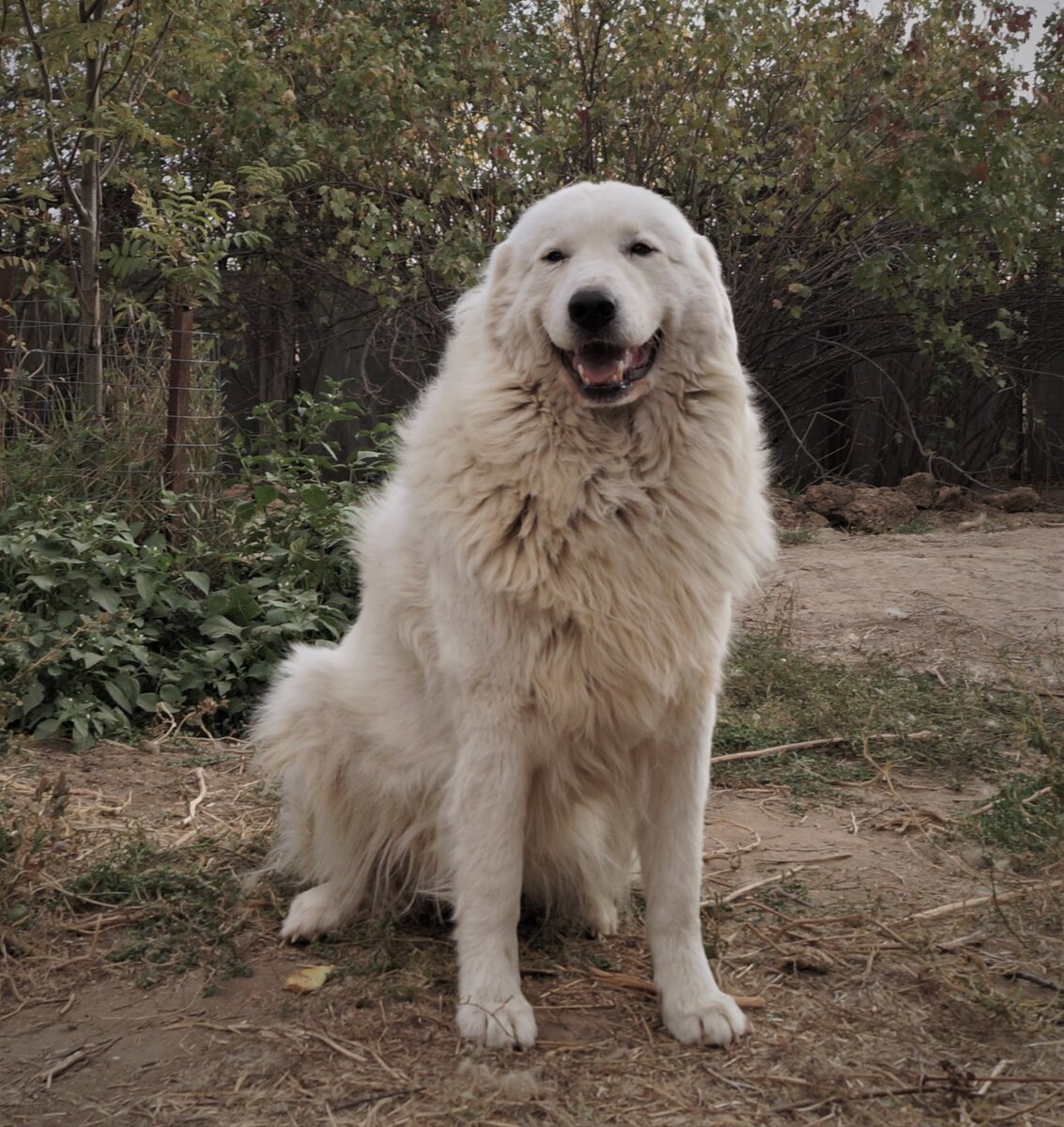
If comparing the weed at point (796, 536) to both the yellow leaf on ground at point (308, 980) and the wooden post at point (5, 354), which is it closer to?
the wooden post at point (5, 354)

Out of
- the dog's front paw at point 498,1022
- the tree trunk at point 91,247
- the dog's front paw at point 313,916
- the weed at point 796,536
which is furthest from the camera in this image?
the weed at point 796,536

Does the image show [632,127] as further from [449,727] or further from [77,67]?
[449,727]

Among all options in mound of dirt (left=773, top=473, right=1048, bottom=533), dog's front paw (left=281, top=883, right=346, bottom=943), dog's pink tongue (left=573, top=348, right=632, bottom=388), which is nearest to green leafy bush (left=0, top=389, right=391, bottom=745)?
dog's front paw (left=281, top=883, right=346, bottom=943)

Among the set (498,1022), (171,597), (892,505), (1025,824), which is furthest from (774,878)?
(892,505)

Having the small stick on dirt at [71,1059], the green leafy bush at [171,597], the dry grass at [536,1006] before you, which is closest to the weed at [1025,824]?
the dry grass at [536,1006]

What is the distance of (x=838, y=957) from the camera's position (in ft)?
8.83

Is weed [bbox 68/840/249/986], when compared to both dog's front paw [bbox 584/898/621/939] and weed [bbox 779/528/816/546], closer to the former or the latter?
dog's front paw [bbox 584/898/621/939]

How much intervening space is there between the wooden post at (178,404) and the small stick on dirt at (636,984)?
3309 mm

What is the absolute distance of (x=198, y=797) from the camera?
370 centimetres

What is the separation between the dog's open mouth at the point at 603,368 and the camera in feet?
8.04

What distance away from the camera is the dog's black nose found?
241 centimetres

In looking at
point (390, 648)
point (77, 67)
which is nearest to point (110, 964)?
Answer: point (390, 648)

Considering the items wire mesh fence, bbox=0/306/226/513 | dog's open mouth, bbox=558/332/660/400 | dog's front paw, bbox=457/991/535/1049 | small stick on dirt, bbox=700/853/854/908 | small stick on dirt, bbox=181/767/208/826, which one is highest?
dog's open mouth, bbox=558/332/660/400

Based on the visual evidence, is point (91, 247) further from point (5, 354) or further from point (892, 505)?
point (892, 505)
